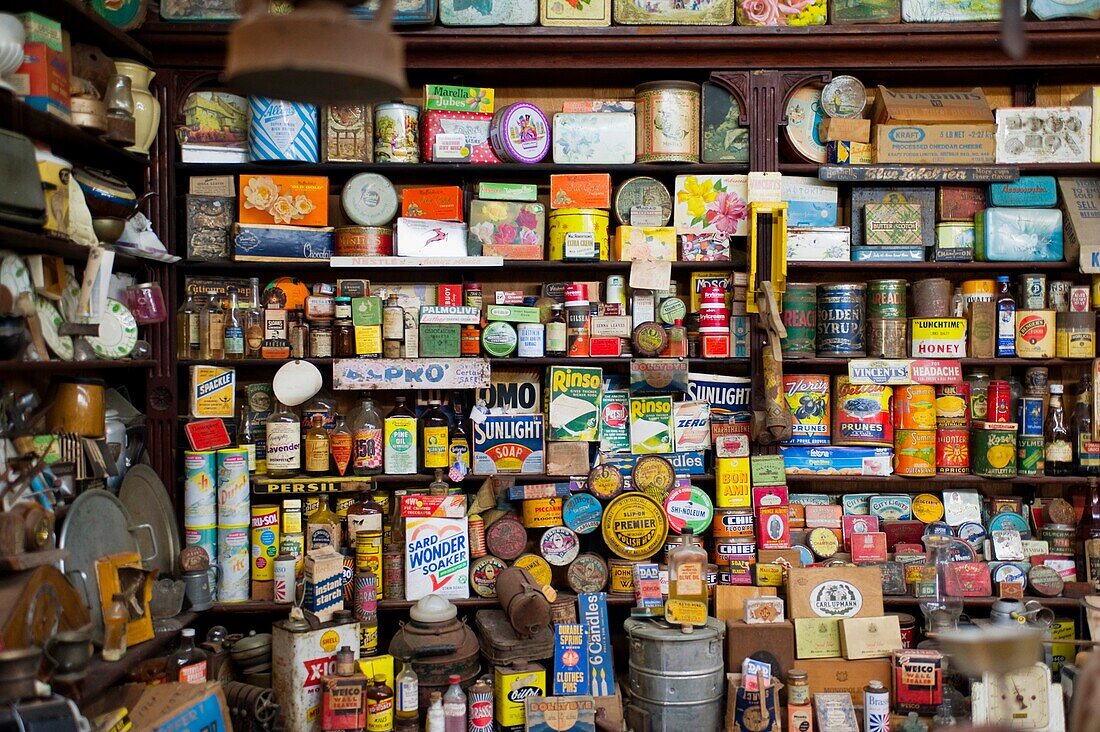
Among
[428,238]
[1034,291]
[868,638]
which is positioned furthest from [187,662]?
[1034,291]

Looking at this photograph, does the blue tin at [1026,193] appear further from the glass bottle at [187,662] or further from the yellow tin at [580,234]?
the glass bottle at [187,662]

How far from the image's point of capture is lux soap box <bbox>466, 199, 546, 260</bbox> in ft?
13.2

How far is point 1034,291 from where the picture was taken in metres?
4.03

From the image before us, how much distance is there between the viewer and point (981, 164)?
397 centimetres

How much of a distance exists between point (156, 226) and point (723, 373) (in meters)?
2.43

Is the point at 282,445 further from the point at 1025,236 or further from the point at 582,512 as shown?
the point at 1025,236

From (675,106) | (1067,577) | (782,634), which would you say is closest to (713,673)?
(782,634)

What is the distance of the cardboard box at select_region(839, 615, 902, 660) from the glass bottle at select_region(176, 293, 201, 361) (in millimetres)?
2778

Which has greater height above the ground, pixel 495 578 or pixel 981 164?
pixel 981 164

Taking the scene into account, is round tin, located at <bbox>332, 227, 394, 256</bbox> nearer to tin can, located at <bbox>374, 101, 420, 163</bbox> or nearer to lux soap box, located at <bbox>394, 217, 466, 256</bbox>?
lux soap box, located at <bbox>394, 217, 466, 256</bbox>

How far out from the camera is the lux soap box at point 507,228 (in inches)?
159

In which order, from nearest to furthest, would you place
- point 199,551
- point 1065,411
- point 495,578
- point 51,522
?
point 51,522 → point 199,551 → point 495,578 → point 1065,411

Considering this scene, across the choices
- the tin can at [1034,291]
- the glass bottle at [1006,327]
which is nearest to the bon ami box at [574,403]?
the glass bottle at [1006,327]

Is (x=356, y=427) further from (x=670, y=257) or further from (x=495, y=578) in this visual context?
(x=670, y=257)
